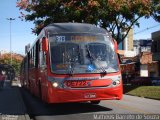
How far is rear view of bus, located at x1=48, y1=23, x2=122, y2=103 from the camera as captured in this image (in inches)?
558

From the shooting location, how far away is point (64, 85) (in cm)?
1412

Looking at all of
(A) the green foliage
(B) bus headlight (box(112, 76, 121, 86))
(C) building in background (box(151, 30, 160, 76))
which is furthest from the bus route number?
(C) building in background (box(151, 30, 160, 76))

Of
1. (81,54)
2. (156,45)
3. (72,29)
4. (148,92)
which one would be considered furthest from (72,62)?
(156,45)

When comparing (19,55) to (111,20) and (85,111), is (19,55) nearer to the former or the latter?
(111,20)

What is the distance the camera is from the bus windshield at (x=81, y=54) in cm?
1448

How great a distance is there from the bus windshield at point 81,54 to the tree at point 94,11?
14.9m

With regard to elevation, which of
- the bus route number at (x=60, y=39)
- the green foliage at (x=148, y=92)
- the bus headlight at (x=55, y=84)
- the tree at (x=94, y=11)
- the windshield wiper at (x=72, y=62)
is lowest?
the green foliage at (x=148, y=92)

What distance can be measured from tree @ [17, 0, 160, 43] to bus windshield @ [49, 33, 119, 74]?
14897 millimetres

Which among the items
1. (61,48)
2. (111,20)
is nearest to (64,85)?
(61,48)

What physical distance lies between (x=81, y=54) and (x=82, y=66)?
501 millimetres

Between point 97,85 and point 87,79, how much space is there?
1.35 ft

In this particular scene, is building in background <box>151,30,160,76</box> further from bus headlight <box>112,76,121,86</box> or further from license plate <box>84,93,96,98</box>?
license plate <box>84,93,96,98</box>

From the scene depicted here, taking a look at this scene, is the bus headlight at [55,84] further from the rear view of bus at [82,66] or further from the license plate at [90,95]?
the license plate at [90,95]

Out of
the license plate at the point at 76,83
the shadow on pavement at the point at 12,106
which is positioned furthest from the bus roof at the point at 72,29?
the shadow on pavement at the point at 12,106
